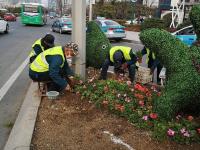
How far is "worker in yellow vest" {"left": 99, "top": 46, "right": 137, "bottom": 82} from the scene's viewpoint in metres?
7.29

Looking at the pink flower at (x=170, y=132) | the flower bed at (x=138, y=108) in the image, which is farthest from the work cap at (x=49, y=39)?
the pink flower at (x=170, y=132)

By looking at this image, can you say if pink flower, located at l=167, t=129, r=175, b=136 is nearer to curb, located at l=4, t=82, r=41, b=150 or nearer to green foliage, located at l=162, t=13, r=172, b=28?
curb, located at l=4, t=82, r=41, b=150

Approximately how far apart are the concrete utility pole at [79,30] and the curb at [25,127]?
1162 mm

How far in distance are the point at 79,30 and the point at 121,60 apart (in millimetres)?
1093

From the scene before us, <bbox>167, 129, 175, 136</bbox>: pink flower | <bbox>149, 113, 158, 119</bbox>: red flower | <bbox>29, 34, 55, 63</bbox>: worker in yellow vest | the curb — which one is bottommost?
the curb

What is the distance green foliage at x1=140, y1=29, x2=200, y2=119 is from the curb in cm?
190

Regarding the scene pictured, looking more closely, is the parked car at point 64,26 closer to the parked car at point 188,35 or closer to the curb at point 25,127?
the parked car at point 188,35

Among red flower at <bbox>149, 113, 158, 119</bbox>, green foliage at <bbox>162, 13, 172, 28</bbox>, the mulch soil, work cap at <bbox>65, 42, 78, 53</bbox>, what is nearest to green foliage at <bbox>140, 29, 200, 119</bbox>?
red flower at <bbox>149, 113, 158, 119</bbox>

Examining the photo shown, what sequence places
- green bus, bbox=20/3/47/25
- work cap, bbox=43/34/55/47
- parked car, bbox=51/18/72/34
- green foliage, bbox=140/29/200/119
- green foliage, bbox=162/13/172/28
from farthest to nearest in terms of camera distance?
green bus, bbox=20/3/47/25, green foliage, bbox=162/13/172/28, parked car, bbox=51/18/72/34, work cap, bbox=43/34/55/47, green foliage, bbox=140/29/200/119

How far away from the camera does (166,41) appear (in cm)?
520

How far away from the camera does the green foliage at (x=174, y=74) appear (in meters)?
4.91

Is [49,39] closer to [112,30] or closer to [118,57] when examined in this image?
[118,57]

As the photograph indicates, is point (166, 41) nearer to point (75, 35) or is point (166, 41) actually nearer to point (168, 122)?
point (168, 122)

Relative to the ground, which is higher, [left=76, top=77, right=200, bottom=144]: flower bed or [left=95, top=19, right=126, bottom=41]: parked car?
[left=95, top=19, right=126, bottom=41]: parked car
